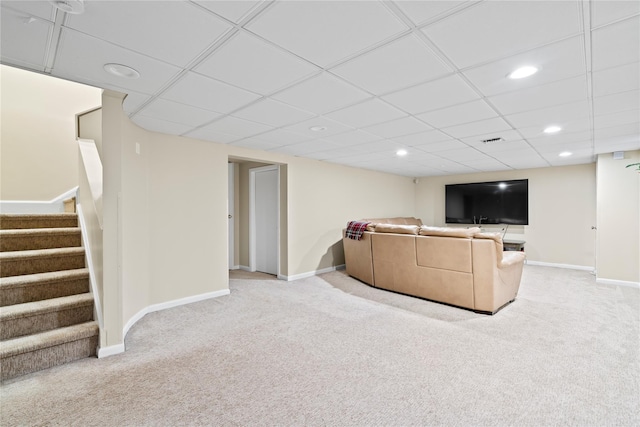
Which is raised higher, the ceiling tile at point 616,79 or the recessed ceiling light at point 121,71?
the recessed ceiling light at point 121,71

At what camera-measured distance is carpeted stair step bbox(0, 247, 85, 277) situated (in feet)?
8.80

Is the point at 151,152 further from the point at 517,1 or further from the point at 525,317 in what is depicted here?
the point at 525,317

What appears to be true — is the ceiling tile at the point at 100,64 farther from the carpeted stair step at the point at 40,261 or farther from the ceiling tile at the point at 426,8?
the carpeted stair step at the point at 40,261

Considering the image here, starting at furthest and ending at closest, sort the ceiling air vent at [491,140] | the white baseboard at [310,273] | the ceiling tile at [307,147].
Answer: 1. the white baseboard at [310,273]
2. the ceiling tile at [307,147]
3. the ceiling air vent at [491,140]

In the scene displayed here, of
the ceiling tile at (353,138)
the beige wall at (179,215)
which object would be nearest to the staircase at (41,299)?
the beige wall at (179,215)

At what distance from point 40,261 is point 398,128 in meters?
3.95

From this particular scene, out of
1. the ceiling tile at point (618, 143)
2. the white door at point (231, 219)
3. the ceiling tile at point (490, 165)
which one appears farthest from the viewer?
the white door at point (231, 219)

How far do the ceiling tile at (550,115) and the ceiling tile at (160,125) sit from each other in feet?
11.7

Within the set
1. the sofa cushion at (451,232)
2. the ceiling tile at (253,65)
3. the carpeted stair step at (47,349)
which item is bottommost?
the carpeted stair step at (47,349)

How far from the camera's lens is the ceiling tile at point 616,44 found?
1.53 metres

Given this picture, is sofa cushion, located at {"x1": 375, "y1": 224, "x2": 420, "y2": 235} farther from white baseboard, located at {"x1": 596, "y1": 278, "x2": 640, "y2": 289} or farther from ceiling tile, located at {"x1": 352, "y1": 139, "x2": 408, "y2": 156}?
white baseboard, located at {"x1": 596, "y1": 278, "x2": 640, "y2": 289}

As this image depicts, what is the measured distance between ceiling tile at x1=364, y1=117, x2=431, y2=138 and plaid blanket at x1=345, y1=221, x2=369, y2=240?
1633mm

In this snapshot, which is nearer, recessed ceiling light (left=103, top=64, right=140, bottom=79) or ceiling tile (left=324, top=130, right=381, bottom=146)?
recessed ceiling light (left=103, top=64, right=140, bottom=79)

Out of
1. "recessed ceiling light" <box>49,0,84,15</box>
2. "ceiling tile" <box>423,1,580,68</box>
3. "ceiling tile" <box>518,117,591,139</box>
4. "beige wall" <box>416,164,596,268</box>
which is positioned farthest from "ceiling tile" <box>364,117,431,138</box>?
"beige wall" <box>416,164,596,268</box>
